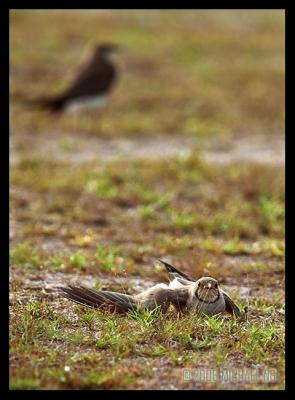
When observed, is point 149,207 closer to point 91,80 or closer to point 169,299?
point 169,299

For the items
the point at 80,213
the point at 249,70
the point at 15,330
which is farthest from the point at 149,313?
the point at 249,70

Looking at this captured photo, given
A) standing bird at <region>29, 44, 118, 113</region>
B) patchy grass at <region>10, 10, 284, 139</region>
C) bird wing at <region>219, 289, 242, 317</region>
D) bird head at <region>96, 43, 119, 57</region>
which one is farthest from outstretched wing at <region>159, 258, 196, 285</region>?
bird head at <region>96, 43, 119, 57</region>

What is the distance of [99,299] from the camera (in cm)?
512

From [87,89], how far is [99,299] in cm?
909

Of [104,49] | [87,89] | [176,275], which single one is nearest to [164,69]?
[104,49]

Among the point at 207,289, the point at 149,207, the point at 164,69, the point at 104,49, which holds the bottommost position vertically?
the point at 207,289

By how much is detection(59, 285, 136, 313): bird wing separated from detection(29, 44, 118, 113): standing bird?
893 cm

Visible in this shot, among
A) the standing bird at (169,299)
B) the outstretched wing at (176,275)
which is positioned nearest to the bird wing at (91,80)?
the outstretched wing at (176,275)

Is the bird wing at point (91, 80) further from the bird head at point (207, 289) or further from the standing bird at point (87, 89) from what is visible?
the bird head at point (207, 289)

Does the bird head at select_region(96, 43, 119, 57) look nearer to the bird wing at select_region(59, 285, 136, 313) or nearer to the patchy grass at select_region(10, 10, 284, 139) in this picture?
the patchy grass at select_region(10, 10, 284, 139)

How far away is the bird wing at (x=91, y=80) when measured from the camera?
13.8m
